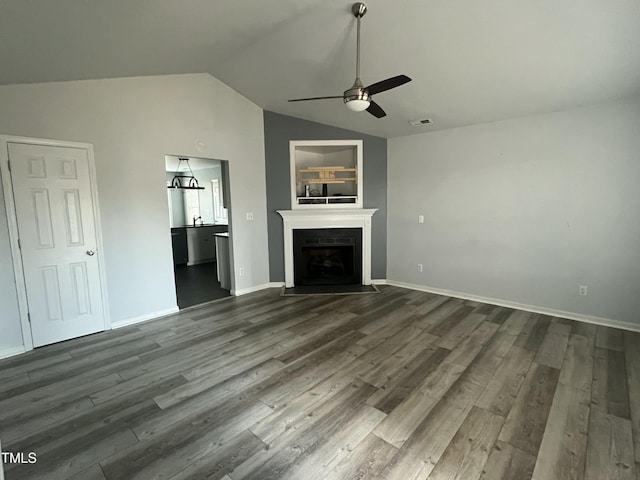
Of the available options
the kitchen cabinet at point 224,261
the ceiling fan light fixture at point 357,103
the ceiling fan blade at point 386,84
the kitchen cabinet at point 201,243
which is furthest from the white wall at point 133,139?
the kitchen cabinet at point 201,243

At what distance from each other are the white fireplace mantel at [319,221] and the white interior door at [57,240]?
8.60 ft

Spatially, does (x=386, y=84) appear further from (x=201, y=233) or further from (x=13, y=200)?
(x=201, y=233)

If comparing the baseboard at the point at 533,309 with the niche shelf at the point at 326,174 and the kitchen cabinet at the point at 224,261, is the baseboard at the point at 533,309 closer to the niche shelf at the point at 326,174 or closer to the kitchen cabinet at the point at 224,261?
the niche shelf at the point at 326,174

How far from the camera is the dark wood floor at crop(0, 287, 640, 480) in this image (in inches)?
66.9

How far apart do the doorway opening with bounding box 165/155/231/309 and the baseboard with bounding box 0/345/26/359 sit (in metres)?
1.62

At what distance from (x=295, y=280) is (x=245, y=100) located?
3.05 m

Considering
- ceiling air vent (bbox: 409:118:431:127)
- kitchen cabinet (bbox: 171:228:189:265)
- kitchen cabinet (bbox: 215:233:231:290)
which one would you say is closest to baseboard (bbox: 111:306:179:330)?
kitchen cabinet (bbox: 215:233:231:290)

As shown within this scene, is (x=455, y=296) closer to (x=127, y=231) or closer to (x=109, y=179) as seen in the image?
(x=127, y=231)

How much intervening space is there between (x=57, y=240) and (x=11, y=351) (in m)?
1.16

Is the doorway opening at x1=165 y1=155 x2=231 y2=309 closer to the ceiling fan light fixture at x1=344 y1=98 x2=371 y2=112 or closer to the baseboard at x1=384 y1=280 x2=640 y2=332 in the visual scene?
the ceiling fan light fixture at x1=344 y1=98 x2=371 y2=112

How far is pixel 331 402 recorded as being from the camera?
86.8 inches

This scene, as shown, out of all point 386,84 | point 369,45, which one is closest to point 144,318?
point 386,84

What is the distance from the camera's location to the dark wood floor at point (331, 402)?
1.70 m

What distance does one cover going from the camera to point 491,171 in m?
4.16
